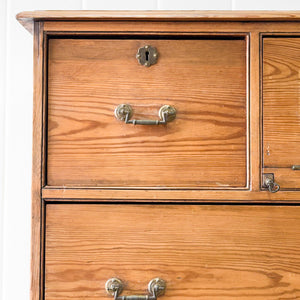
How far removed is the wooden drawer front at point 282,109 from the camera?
750mm

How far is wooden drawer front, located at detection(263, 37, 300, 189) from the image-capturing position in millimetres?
750

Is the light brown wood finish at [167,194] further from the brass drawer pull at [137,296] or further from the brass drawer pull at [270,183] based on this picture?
the brass drawer pull at [137,296]

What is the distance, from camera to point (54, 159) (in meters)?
0.75

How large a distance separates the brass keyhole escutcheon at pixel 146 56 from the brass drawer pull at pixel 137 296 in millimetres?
401

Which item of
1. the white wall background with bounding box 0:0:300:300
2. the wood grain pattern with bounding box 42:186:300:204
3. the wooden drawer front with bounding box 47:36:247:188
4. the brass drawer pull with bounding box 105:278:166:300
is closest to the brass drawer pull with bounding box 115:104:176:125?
the wooden drawer front with bounding box 47:36:247:188

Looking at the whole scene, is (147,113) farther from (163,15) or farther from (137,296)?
(137,296)

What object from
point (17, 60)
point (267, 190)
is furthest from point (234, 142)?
point (17, 60)

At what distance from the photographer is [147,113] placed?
763 millimetres

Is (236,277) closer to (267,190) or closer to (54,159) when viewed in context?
(267,190)

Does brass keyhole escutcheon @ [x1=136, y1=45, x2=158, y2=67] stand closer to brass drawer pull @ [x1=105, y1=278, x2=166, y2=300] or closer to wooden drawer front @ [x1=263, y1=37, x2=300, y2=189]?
wooden drawer front @ [x1=263, y1=37, x2=300, y2=189]

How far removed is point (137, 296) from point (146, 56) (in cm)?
44

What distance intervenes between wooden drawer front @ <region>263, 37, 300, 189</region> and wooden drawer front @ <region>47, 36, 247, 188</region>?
42 millimetres

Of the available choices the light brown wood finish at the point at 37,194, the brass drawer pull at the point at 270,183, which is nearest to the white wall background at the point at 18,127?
the light brown wood finish at the point at 37,194

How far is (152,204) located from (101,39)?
1.06ft
